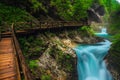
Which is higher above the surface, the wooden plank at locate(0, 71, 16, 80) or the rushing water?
the wooden plank at locate(0, 71, 16, 80)

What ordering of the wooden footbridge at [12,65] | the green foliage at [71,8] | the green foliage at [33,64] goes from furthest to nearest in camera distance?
the green foliage at [71,8], the green foliage at [33,64], the wooden footbridge at [12,65]

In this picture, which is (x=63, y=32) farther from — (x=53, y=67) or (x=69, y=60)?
(x=53, y=67)

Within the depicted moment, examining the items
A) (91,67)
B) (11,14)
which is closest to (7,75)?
(91,67)

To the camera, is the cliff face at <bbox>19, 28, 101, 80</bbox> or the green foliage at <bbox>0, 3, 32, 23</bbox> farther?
the green foliage at <bbox>0, 3, 32, 23</bbox>

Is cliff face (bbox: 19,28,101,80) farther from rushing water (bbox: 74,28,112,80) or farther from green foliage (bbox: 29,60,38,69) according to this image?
rushing water (bbox: 74,28,112,80)

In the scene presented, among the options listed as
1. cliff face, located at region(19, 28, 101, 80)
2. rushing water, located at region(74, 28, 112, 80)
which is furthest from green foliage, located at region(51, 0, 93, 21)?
rushing water, located at region(74, 28, 112, 80)

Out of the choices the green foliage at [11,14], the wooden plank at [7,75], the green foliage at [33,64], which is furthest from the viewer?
the green foliage at [11,14]

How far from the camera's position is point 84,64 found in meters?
17.7

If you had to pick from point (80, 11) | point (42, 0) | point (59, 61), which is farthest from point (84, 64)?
point (80, 11)

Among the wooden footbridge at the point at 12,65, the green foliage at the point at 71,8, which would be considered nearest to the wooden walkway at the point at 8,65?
the wooden footbridge at the point at 12,65

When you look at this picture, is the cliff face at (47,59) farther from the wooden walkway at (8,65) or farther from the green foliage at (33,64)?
the wooden walkway at (8,65)

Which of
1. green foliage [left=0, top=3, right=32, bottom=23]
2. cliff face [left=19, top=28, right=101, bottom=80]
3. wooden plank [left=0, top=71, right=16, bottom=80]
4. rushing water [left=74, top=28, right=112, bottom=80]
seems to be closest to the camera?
wooden plank [left=0, top=71, right=16, bottom=80]

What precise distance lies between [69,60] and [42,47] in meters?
2.86

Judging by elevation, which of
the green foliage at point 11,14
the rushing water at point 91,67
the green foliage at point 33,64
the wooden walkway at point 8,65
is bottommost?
the rushing water at point 91,67
